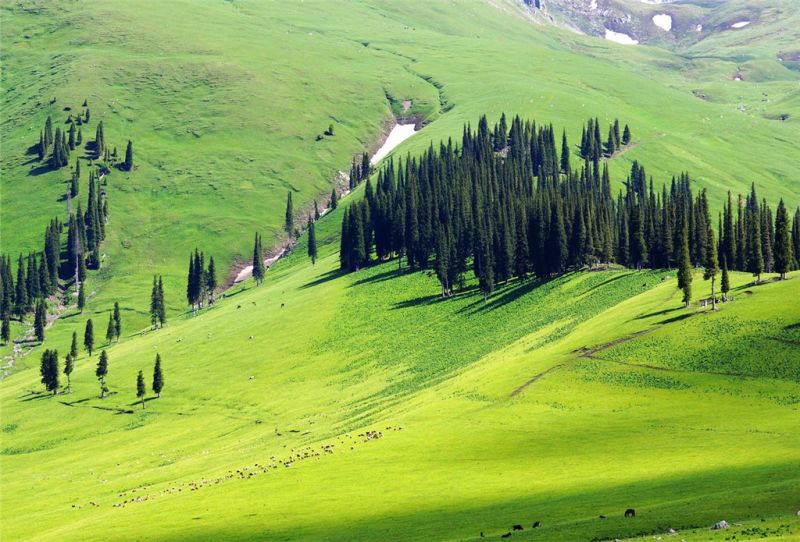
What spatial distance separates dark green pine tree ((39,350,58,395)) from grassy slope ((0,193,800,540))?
174 inches

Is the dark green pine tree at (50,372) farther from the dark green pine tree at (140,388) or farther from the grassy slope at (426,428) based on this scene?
the dark green pine tree at (140,388)

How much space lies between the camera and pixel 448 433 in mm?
92562

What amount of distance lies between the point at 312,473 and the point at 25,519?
105ft

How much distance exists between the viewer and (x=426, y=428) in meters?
95.8

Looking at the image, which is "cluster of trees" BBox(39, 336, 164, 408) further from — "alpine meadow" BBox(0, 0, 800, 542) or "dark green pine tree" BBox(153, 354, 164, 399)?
"alpine meadow" BBox(0, 0, 800, 542)

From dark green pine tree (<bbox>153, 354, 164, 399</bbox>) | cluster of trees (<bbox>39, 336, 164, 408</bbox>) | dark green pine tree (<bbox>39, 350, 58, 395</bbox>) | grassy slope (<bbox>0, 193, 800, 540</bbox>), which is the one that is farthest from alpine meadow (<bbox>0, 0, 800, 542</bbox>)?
dark green pine tree (<bbox>153, 354, 164, 399</bbox>)

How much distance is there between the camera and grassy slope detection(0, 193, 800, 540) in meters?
65.7

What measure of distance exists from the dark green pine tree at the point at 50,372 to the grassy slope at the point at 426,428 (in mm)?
4427

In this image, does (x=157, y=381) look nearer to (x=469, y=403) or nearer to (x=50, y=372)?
(x=50, y=372)

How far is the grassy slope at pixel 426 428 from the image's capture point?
216 ft

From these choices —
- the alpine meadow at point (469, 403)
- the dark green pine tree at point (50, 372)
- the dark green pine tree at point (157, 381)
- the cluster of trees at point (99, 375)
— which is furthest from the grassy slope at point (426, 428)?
the dark green pine tree at point (50, 372)

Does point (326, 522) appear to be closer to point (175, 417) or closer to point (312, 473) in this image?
point (312, 473)

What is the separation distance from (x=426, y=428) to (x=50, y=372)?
314 ft

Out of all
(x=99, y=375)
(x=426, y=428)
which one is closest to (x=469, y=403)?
(x=426, y=428)
